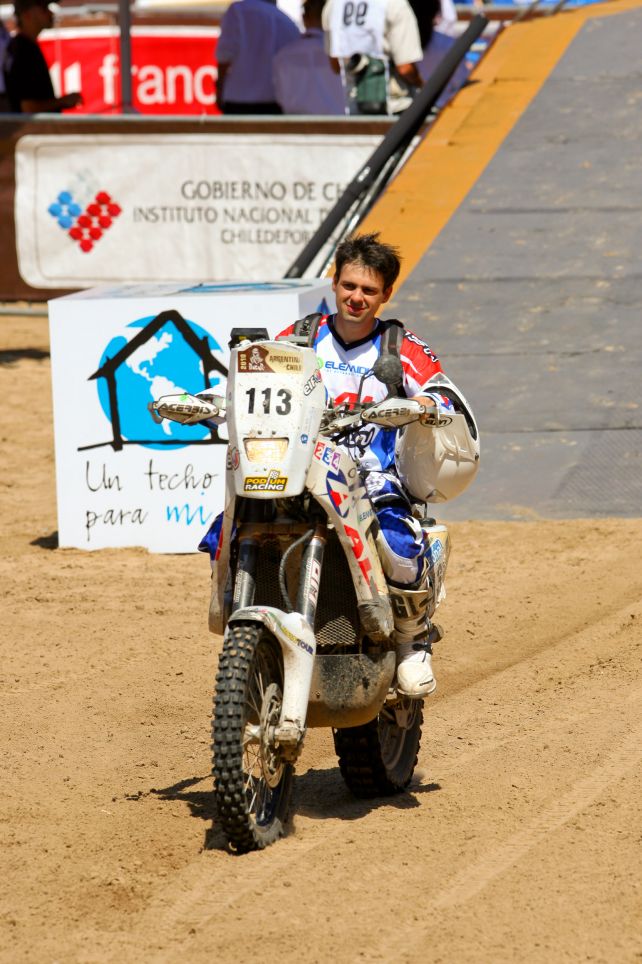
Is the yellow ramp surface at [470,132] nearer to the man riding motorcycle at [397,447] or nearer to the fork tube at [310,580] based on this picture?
the man riding motorcycle at [397,447]

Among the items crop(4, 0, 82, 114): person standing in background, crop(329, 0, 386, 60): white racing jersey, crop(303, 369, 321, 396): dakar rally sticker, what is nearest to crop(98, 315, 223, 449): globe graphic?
crop(303, 369, 321, 396): dakar rally sticker

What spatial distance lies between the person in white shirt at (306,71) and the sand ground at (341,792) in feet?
22.9

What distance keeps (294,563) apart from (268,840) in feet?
2.76

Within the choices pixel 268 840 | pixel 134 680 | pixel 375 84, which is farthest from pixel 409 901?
pixel 375 84

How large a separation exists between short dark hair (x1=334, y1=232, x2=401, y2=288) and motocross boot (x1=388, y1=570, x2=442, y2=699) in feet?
3.29

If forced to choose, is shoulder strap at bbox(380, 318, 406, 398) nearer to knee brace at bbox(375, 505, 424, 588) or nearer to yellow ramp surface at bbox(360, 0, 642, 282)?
knee brace at bbox(375, 505, 424, 588)

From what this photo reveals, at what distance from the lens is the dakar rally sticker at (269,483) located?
458 centimetres

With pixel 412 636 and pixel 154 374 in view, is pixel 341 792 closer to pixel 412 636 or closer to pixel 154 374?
pixel 412 636

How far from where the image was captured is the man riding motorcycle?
5098 millimetres

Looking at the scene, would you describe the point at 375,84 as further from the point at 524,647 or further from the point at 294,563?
the point at 294,563

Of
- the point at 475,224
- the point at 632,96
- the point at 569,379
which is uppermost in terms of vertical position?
the point at 632,96

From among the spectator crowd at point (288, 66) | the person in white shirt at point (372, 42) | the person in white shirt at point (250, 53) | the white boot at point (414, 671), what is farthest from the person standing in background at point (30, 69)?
the white boot at point (414, 671)

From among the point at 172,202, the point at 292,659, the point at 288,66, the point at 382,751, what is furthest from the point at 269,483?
the point at 288,66

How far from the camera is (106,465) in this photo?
9.34 m
